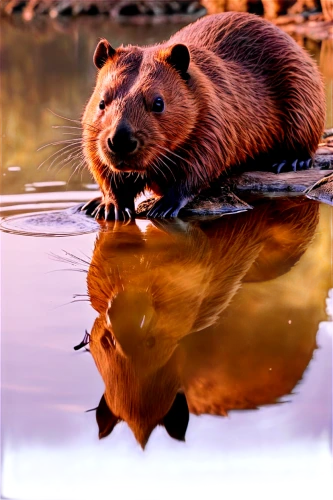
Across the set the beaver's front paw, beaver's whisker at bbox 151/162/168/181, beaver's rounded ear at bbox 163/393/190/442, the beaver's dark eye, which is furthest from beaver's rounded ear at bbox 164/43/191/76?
beaver's rounded ear at bbox 163/393/190/442

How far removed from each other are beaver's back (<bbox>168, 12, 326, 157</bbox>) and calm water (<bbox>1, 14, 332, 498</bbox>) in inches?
31.9

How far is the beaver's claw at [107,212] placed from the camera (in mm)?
4723

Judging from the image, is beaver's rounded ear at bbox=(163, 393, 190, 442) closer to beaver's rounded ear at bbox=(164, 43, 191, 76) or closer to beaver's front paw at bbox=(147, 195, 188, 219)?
beaver's front paw at bbox=(147, 195, 188, 219)

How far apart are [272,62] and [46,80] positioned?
639 cm

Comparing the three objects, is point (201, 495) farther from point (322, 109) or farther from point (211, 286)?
point (322, 109)

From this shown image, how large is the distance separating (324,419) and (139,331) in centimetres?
84

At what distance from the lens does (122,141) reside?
4160 mm

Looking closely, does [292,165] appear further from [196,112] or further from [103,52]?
[103,52]

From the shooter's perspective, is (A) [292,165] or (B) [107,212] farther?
(A) [292,165]

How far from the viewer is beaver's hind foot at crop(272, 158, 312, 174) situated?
5.62 metres

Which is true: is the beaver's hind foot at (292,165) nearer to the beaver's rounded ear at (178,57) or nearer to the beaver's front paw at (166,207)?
the beaver's front paw at (166,207)

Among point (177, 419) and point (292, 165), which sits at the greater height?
point (177, 419)

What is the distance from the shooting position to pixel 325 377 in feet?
8.58

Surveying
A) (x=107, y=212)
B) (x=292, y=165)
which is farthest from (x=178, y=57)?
(x=292, y=165)
